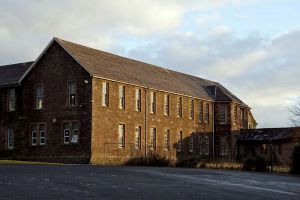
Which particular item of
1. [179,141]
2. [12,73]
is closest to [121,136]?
[179,141]

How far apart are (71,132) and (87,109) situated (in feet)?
8.51

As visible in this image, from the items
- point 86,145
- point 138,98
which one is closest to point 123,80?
point 138,98

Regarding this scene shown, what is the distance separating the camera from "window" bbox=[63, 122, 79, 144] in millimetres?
46603

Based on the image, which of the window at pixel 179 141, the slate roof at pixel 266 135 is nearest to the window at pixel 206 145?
the slate roof at pixel 266 135

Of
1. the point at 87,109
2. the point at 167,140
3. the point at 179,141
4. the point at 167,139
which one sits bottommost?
the point at 179,141

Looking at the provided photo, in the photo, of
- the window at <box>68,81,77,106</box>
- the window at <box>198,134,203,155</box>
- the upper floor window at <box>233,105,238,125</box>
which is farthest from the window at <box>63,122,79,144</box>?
the upper floor window at <box>233,105,238,125</box>

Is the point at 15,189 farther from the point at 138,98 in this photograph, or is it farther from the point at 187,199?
the point at 138,98

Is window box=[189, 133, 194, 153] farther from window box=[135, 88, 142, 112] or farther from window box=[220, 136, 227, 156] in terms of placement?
window box=[135, 88, 142, 112]

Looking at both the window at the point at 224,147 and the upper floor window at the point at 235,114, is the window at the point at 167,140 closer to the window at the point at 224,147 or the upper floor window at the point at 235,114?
the window at the point at 224,147

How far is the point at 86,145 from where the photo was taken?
45.6 metres

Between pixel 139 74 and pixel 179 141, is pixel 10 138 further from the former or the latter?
pixel 179 141

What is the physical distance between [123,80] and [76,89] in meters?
4.61

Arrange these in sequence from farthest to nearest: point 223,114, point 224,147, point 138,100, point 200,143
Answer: point 223,114 < point 224,147 < point 200,143 < point 138,100

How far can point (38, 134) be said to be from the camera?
161 ft
